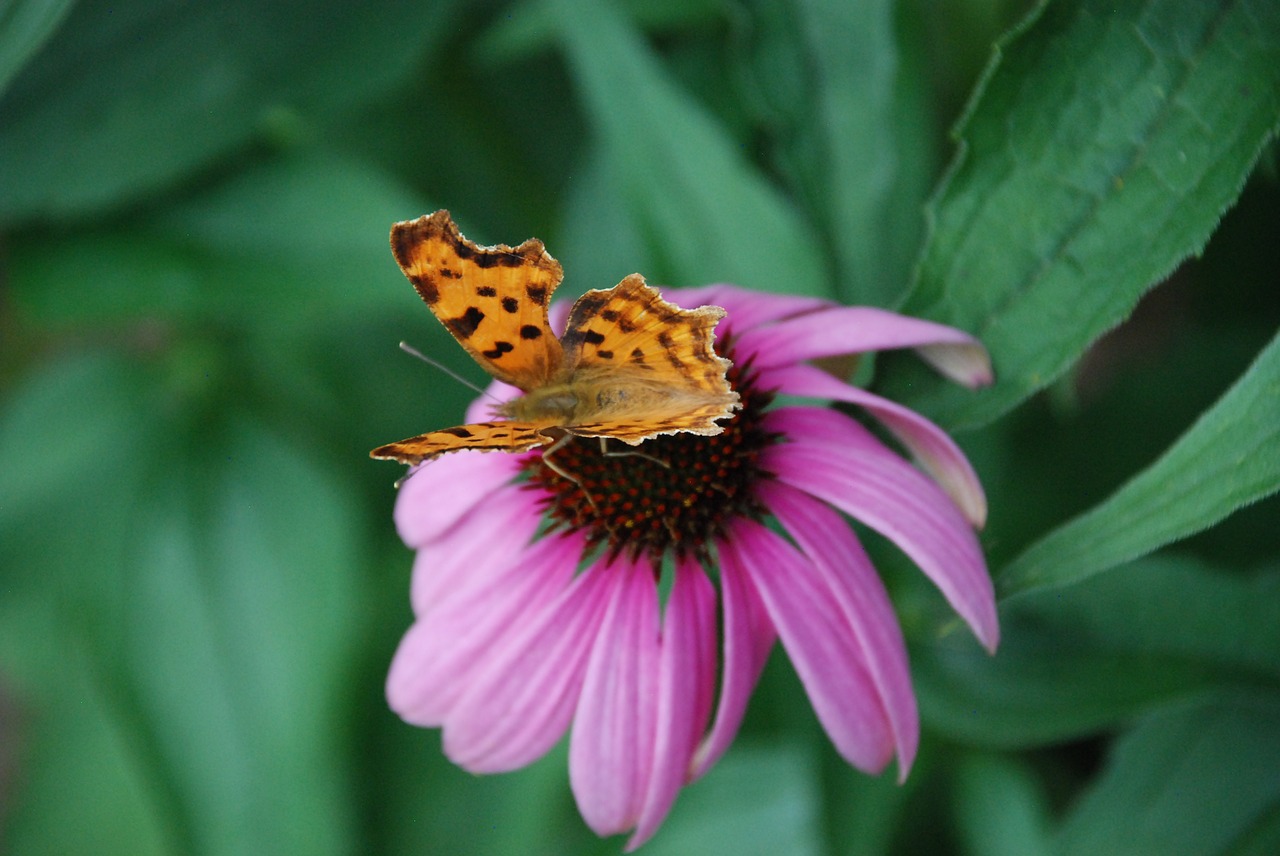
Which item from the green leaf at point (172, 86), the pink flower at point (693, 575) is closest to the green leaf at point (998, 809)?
the pink flower at point (693, 575)

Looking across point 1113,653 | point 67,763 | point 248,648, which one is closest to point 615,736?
point 1113,653

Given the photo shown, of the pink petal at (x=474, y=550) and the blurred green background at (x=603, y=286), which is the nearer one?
the blurred green background at (x=603, y=286)

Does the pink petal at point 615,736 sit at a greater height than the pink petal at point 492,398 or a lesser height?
lesser

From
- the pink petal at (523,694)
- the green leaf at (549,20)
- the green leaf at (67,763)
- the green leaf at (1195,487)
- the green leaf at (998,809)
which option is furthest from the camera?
the green leaf at (67,763)

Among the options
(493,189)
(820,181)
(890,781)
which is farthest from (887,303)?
(493,189)

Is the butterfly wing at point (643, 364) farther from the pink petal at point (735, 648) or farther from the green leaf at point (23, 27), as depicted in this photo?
the green leaf at point (23, 27)

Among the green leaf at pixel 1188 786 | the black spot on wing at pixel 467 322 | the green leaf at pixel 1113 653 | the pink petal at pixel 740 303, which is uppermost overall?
the black spot on wing at pixel 467 322

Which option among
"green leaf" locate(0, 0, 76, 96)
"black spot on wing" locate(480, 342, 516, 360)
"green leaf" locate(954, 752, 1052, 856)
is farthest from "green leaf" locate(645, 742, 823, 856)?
"green leaf" locate(0, 0, 76, 96)

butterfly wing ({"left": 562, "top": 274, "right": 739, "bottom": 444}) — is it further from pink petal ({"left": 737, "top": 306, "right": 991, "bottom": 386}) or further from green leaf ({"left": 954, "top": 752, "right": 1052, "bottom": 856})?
green leaf ({"left": 954, "top": 752, "right": 1052, "bottom": 856})
